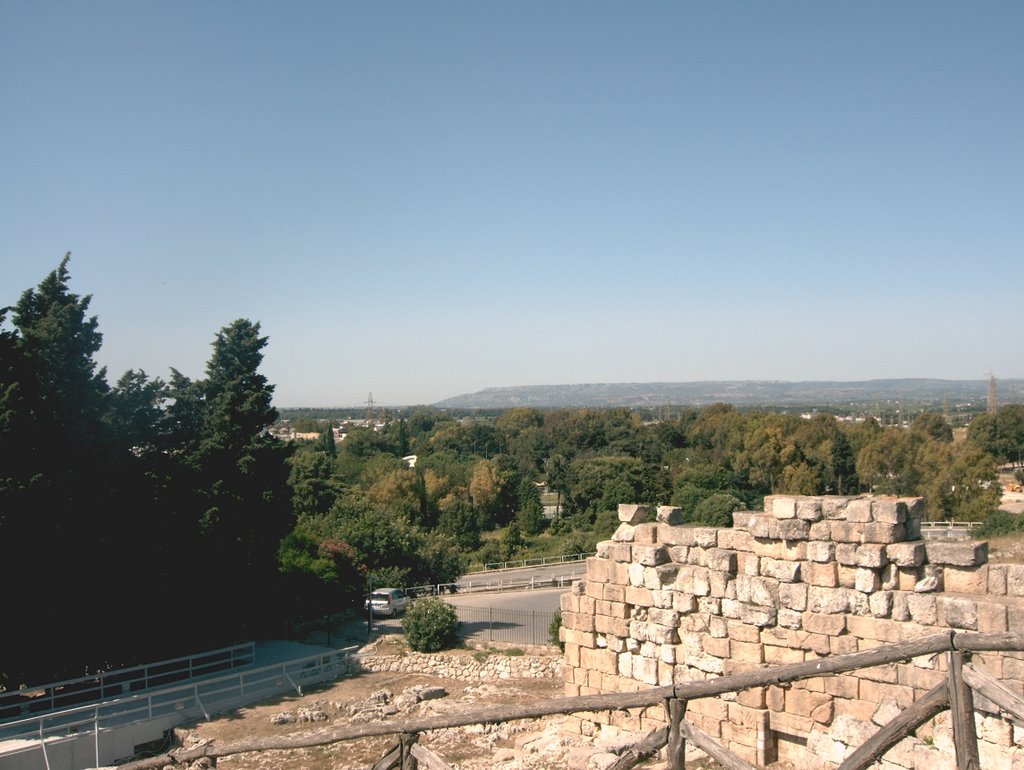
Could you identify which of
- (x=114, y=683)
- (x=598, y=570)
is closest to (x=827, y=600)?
(x=598, y=570)

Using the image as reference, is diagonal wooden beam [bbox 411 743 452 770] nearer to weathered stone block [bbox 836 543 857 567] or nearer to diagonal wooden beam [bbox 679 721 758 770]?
diagonal wooden beam [bbox 679 721 758 770]

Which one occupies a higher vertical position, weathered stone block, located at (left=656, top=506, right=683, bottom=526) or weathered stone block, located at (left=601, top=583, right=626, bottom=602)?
weathered stone block, located at (left=656, top=506, right=683, bottom=526)

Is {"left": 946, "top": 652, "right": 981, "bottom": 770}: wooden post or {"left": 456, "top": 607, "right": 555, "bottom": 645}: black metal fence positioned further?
{"left": 456, "top": 607, "right": 555, "bottom": 645}: black metal fence

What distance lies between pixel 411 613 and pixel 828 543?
1370 centimetres

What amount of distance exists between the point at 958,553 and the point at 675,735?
4.43 metres

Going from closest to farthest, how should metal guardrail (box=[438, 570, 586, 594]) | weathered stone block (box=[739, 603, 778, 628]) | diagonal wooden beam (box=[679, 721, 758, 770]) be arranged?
1. diagonal wooden beam (box=[679, 721, 758, 770])
2. weathered stone block (box=[739, 603, 778, 628])
3. metal guardrail (box=[438, 570, 586, 594])

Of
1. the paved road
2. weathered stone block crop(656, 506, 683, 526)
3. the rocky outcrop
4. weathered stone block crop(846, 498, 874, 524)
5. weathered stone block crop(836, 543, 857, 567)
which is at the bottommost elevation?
the paved road

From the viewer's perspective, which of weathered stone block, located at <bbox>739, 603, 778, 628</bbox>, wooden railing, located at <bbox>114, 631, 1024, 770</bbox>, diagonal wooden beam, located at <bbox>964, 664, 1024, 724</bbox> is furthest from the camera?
weathered stone block, located at <bbox>739, 603, 778, 628</bbox>

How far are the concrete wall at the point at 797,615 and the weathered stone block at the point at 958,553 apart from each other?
0.01 metres

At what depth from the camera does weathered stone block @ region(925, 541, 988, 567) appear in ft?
23.7

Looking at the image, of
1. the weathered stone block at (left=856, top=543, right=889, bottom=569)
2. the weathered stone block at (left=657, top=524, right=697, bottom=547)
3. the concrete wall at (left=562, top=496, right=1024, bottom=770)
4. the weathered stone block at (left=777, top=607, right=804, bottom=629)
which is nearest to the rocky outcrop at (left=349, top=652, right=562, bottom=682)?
the concrete wall at (left=562, top=496, right=1024, bottom=770)

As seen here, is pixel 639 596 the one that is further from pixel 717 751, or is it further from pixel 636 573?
pixel 717 751

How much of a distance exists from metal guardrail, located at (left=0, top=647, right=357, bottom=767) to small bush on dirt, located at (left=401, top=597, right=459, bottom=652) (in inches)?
74.5

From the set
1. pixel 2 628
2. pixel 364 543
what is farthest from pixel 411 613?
pixel 364 543
